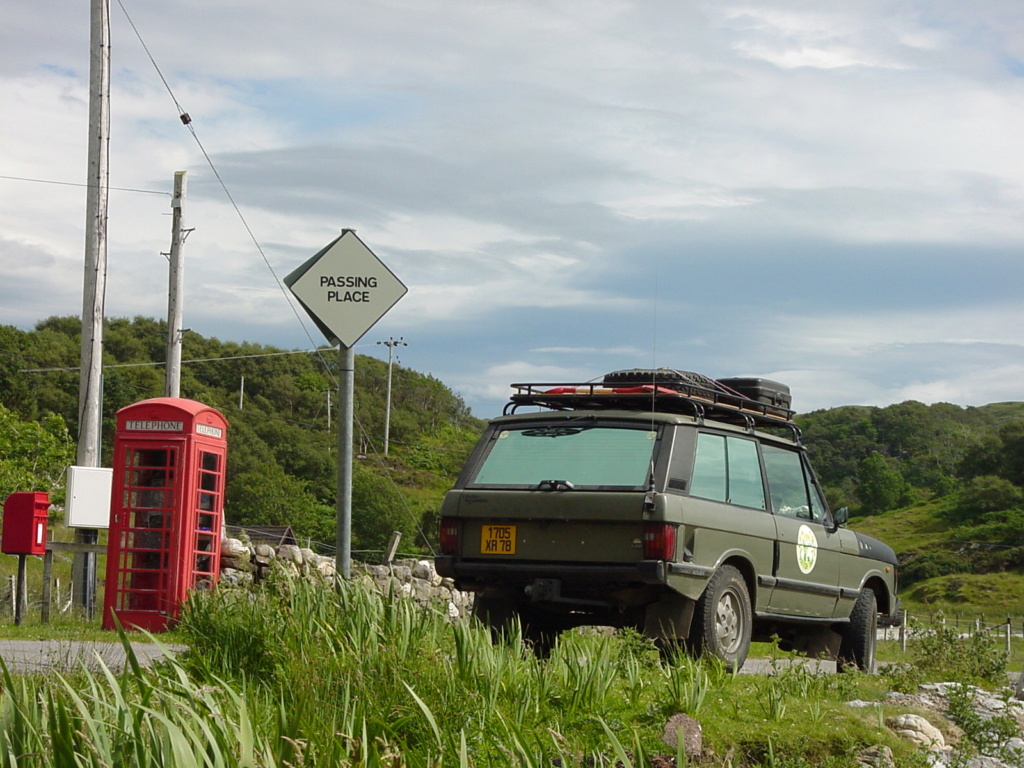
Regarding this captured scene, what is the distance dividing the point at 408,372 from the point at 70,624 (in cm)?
9265

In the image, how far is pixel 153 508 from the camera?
1278 centimetres

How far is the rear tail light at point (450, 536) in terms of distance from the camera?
29.3 ft

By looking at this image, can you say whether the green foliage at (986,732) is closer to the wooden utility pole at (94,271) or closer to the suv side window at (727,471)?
the suv side window at (727,471)

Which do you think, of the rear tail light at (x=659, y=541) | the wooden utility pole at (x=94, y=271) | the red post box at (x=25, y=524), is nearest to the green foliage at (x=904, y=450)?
the wooden utility pole at (x=94, y=271)

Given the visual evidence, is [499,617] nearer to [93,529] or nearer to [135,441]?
[135,441]

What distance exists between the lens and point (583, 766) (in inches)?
194

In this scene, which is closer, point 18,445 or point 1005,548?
point 18,445

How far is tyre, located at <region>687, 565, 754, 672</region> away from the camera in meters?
8.45

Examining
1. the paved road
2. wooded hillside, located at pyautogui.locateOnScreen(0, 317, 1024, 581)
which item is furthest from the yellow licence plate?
wooded hillside, located at pyautogui.locateOnScreen(0, 317, 1024, 581)

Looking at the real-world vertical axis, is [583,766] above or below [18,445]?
below

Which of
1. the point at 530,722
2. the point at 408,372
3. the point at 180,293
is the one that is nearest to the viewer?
the point at 530,722

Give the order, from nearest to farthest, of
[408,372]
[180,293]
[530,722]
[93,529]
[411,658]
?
[530,722] < [411,658] < [93,529] < [180,293] < [408,372]

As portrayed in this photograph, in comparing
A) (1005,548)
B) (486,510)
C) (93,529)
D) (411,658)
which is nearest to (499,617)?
(486,510)

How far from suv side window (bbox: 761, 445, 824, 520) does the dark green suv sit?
19 mm
